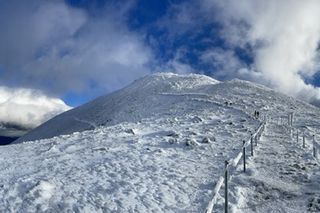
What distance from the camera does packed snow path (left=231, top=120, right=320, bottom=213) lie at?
458 inches

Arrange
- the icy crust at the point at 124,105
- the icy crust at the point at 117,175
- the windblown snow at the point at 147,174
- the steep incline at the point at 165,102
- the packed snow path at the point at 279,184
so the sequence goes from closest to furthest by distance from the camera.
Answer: the packed snow path at the point at 279,184, the windblown snow at the point at 147,174, the icy crust at the point at 117,175, the steep incline at the point at 165,102, the icy crust at the point at 124,105

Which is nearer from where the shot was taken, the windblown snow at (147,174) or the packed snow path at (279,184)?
the packed snow path at (279,184)

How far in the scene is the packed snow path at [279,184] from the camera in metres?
11.6

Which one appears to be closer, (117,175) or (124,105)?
(117,175)

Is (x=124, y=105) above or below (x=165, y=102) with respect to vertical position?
below

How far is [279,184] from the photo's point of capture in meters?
13.9

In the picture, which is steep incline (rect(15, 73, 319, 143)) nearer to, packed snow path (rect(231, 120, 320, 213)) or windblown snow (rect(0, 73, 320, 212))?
windblown snow (rect(0, 73, 320, 212))

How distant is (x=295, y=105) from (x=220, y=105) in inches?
855

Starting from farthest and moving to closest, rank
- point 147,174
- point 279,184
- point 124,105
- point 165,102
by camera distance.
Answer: point 124,105, point 165,102, point 147,174, point 279,184

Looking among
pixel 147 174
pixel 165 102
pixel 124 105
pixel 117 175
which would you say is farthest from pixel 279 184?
pixel 124 105

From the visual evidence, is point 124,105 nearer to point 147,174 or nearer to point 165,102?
point 165,102

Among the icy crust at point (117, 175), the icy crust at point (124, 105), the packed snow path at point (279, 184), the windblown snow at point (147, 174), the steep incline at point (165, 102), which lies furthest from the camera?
the icy crust at point (124, 105)

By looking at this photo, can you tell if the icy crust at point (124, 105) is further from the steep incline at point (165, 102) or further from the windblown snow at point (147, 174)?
the windblown snow at point (147, 174)

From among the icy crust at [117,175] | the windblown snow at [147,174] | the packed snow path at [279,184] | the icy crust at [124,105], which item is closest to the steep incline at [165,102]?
the icy crust at [124,105]
